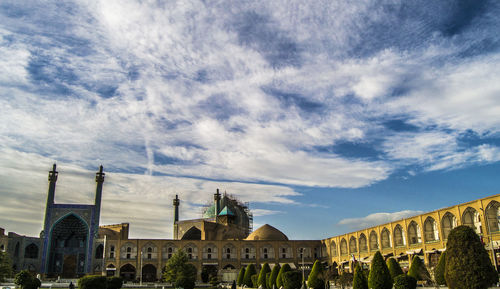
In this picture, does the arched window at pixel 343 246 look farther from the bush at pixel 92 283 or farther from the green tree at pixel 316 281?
the bush at pixel 92 283

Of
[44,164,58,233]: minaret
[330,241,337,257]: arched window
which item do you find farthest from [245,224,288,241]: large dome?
[44,164,58,233]: minaret

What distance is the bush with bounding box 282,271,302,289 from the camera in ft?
98.8

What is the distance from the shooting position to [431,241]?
40312 millimetres

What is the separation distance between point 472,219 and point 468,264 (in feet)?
71.6

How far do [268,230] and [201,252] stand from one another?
1130cm

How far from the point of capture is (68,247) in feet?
205

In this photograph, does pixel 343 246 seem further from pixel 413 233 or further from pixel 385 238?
pixel 413 233

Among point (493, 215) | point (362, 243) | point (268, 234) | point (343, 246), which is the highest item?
point (268, 234)

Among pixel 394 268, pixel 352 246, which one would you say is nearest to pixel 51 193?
pixel 352 246

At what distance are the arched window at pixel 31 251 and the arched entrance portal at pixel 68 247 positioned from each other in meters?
1.93

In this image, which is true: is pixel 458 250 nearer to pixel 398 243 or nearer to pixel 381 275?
pixel 381 275

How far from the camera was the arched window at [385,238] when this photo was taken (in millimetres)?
48688

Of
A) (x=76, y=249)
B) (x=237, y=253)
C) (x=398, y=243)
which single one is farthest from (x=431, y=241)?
(x=76, y=249)

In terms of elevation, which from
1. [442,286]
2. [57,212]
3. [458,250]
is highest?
[57,212]
